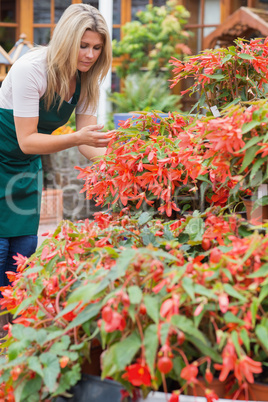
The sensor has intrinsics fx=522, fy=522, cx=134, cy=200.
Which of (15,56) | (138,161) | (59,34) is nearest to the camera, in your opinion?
(138,161)

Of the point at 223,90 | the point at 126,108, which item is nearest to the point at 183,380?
the point at 223,90

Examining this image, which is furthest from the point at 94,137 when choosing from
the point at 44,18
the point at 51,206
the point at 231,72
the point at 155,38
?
the point at 44,18

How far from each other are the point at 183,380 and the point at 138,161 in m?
0.68

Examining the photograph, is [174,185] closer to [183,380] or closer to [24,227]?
[183,380]

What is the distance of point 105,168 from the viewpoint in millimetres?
1484

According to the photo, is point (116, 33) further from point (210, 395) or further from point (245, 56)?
point (210, 395)

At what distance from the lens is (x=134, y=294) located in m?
0.81

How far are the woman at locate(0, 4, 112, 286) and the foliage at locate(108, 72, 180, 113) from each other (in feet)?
13.5

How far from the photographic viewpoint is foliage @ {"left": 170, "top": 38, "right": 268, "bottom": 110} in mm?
1451

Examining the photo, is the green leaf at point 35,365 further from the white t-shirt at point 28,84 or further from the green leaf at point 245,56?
the white t-shirt at point 28,84

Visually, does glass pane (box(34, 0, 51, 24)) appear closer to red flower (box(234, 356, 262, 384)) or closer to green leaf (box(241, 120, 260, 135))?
green leaf (box(241, 120, 260, 135))

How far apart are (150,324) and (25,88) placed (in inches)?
47.9

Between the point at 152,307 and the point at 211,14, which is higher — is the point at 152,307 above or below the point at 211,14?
below

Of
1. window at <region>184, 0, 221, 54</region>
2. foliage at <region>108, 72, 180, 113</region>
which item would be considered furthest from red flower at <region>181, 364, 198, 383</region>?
window at <region>184, 0, 221, 54</region>
